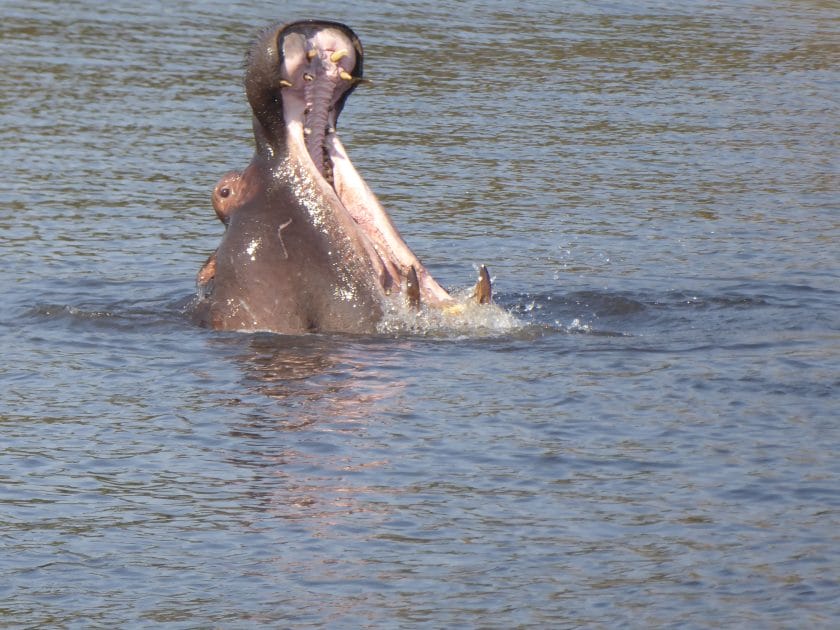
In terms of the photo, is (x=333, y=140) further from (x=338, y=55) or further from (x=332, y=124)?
(x=338, y=55)

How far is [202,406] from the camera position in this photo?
26.5 feet

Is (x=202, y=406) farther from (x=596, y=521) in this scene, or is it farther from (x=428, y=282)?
(x=596, y=521)

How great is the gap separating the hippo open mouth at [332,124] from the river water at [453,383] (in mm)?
394

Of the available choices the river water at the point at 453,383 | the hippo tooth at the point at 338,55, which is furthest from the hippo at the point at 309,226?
the river water at the point at 453,383

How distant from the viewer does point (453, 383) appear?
8.40 m

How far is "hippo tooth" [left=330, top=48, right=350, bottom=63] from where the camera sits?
27.7 ft

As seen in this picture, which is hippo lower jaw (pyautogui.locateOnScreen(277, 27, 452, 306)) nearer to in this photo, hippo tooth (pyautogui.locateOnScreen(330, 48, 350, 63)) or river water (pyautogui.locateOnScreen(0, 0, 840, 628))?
hippo tooth (pyautogui.locateOnScreen(330, 48, 350, 63))

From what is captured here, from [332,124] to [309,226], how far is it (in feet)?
1.70

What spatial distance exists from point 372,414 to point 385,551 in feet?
5.51

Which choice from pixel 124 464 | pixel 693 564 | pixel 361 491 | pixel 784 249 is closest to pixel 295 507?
pixel 361 491

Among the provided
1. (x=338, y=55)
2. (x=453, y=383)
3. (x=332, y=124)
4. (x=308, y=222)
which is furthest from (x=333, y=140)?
(x=453, y=383)

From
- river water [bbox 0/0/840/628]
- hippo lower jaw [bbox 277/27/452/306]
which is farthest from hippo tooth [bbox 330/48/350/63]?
river water [bbox 0/0/840/628]

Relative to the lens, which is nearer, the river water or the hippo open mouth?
the river water

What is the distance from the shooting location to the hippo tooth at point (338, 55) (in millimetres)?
8445
